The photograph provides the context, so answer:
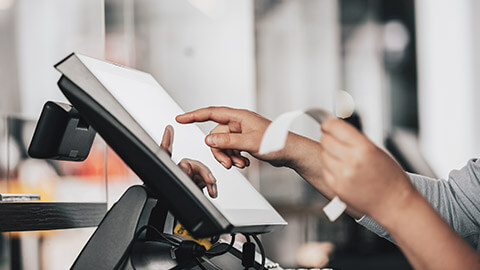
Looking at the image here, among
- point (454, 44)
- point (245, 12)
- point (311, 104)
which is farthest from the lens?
point (311, 104)

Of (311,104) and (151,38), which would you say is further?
(311,104)

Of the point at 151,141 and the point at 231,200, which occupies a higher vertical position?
Answer: the point at 151,141

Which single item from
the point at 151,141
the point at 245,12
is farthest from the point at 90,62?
the point at 245,12

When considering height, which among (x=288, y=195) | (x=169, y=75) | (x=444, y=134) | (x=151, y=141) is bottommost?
(x=288, y=195)

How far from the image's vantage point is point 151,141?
2.22 feet

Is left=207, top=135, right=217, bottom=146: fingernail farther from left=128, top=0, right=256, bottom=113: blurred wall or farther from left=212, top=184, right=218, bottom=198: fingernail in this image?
left=128, top=0, right=256, bottom=113: blurred wall

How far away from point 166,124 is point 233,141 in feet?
0.44

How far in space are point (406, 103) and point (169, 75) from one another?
6.18ft

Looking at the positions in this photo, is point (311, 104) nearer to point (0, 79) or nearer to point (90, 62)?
point (0, 79)

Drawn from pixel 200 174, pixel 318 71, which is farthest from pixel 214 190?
pixel 318 71

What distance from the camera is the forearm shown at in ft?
2.02

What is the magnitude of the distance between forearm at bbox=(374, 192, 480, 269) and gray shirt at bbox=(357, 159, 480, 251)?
48 centimetres

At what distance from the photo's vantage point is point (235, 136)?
36.4 inches

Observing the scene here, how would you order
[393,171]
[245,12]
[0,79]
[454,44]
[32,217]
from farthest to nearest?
[454,44] → [245,12] → [0,79] → [32,217] → [393,171]
